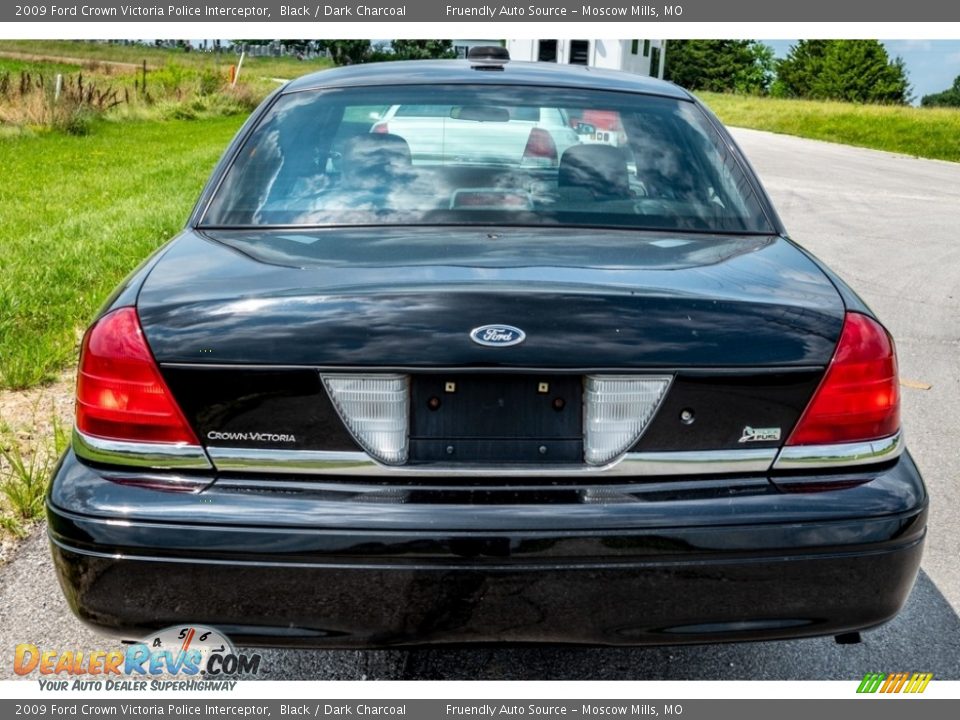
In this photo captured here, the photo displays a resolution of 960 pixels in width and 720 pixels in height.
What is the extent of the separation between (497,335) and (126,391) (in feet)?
2.69

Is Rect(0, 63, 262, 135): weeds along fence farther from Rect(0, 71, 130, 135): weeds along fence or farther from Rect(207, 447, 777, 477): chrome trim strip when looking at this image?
Rect(207, 447, 777, 477): chrome trim strip

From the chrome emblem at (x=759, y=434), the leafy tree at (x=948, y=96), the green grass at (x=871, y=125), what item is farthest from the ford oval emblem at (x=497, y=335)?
the leafy tree at (x=948, y=96)

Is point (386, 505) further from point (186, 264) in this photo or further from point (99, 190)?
point (99, 190)

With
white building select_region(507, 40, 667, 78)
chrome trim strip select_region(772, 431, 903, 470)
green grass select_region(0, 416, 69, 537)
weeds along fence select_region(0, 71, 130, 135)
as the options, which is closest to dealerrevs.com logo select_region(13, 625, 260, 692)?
green grass select_region(0, 416, 69, 537)

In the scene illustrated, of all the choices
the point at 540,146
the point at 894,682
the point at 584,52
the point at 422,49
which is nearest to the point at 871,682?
the point at 894,682

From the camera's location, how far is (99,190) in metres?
13.7

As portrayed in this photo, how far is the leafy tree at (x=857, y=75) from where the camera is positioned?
9875 cm

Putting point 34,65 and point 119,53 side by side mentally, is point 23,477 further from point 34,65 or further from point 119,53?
point 119,53

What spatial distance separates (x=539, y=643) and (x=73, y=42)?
7666 centimetres

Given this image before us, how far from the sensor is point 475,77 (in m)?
3.64

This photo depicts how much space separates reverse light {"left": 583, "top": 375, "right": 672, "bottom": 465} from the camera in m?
2.29

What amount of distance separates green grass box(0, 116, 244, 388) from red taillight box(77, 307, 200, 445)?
10.3 ft

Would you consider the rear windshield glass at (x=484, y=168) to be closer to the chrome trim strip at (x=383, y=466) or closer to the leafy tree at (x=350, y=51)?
the chrome trim strip at (x=383, y=466)

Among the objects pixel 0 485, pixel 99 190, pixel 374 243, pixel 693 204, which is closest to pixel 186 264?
pixel 374 243
